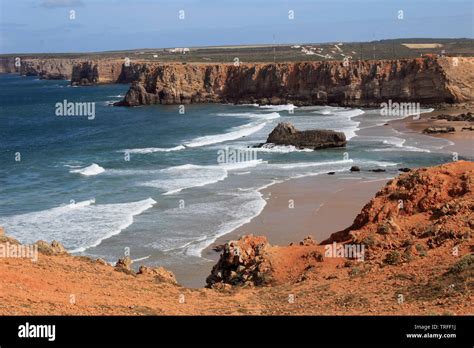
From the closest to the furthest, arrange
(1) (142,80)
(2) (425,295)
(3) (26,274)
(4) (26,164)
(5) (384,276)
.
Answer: (2) (425,295) < (3) (26,274) < (5) (384,276) < (4) (26,164) < (1) (142,80)

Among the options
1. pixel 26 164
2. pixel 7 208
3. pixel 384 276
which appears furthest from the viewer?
pixel 26 164

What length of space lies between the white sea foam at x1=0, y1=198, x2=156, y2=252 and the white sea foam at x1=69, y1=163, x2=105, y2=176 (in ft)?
30.5

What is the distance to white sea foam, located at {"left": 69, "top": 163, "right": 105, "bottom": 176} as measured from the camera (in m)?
41.9

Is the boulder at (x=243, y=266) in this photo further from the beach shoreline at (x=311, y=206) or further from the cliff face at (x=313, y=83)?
the cliff face at (x=313, y=83)

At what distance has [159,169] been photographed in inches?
1704

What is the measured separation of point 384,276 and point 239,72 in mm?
83691

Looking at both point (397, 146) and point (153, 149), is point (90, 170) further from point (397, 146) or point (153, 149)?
point (397, 146)

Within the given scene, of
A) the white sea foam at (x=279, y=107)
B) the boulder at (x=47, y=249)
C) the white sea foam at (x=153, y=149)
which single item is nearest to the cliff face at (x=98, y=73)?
the white sea foam at (x=279, y=107)

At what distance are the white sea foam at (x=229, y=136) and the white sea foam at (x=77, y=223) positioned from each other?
77.5 ft

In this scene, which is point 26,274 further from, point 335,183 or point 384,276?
point 335,183

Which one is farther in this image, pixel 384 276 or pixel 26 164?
pixel 26 164

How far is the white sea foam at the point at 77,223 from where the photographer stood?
25.8 metres
